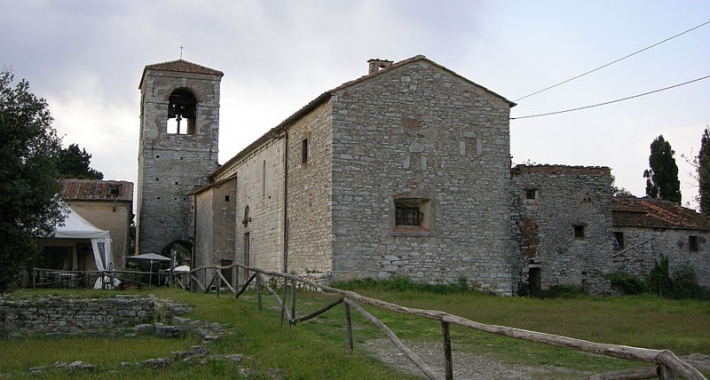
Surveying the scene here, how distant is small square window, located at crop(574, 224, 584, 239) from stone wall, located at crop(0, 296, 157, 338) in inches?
580

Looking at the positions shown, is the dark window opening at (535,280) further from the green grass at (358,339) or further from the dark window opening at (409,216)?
the green grass at (358,339)

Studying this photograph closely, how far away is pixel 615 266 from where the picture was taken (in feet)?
81.8

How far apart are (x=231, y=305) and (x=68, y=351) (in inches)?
150

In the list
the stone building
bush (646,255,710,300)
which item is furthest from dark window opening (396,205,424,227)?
bush (646,255,710,300)

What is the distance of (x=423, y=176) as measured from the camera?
19938 millimetres

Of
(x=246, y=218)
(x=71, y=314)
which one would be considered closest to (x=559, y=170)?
(x=246, y=218)

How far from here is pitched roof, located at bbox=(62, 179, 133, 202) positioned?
32200mm

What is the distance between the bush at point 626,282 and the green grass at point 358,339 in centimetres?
693

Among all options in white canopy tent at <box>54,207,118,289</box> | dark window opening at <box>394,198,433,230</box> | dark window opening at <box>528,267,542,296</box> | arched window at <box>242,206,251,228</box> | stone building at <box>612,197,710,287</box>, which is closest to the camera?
dark window opening at <box>394,198,433,230</box>

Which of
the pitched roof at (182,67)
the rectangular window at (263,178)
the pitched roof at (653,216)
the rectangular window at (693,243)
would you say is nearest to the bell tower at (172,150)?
the pitched roof at (182,67)

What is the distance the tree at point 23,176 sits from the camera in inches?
482

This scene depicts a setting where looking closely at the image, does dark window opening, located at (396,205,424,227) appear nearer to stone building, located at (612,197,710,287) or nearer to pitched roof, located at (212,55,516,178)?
pitched roof, located at (212,55,516,178)

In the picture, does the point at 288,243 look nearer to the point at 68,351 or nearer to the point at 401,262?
the point at 401,262

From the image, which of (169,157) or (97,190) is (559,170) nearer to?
(169,157)
